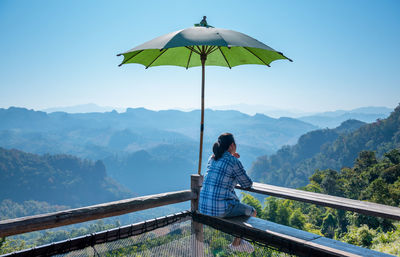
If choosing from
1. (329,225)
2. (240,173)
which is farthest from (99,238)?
(329,225)

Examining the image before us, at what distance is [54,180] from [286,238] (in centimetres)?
10716

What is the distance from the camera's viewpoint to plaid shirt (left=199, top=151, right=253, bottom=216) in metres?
2.44

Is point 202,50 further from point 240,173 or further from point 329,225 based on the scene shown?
point 329,225

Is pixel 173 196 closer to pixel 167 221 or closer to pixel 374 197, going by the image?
pixel 167 221

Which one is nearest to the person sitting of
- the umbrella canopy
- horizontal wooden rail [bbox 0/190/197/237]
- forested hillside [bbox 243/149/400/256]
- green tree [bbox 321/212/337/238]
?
horizontal wooden rail [bbox 0/190/197/237]

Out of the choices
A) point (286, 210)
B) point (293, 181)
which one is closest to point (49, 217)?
point (286, 210)

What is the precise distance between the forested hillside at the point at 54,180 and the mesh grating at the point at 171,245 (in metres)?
102

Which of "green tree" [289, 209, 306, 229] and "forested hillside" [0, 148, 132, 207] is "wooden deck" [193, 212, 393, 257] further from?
"forested hillside" [0, 148, 132, 207]

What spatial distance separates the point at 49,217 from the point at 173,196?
3.31ft

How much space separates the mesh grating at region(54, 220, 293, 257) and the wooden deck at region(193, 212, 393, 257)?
2.4 inches

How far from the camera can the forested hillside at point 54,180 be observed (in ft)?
298

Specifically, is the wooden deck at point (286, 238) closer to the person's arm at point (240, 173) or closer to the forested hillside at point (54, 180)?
the person's arm at point (240, 173)

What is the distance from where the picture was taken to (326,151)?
83000mm

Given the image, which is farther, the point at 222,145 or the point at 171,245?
the point at 222,145
